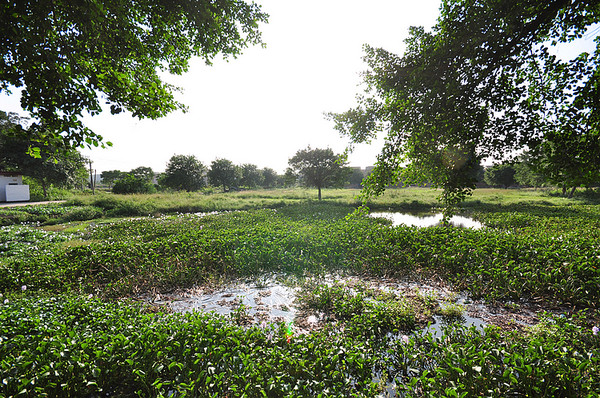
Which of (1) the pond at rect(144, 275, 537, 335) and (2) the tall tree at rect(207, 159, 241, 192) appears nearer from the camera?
(1) the pond at rect(144, 275, 537, 335)

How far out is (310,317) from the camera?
571cm

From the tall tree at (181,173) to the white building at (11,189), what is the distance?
20.5m

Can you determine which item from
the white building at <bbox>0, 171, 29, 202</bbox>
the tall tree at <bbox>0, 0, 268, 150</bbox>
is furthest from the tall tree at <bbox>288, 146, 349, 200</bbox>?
the white building at <bbox>0, 171, 29, 202</bbox>

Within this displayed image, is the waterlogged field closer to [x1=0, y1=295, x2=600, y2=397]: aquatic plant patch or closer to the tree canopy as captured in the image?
[x1=0, y1=295, x2=600, y2=397]: aquatic plant patch

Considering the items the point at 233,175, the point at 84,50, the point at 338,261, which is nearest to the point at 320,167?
the point at 338,261

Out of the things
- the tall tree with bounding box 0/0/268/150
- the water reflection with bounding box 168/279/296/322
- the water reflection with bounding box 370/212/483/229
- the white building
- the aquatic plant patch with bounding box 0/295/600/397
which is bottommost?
the water reflection with bounding box 168/279/296/322

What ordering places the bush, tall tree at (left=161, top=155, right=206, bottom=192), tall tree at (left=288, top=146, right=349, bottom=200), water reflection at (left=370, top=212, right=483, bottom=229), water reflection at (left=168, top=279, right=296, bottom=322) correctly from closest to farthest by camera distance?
water reflection at (left=168, top=279, right=296, bottom=322) < water reflection at (left=370, top=212, right=483, bottom=229) < tall tree at (left=288, top=146, right=349, bottom=200) < the bush < tall tree at (left=161, top=155, right=206, bottom=192)

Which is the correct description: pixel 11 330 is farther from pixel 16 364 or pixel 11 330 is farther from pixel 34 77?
pixel 34 77

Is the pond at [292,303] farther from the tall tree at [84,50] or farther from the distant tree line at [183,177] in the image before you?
the distant tree line at [183,177]

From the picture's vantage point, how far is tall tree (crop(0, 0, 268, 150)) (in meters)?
3.71

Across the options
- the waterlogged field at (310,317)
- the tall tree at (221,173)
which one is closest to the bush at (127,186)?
the tall tree at (221,173)

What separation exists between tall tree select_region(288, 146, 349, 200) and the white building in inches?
1539

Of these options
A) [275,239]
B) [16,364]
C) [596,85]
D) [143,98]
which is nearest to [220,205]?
[275,239]

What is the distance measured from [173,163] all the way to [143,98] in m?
52.7
